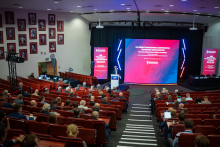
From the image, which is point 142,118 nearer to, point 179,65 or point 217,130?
point 217,130

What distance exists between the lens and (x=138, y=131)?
6.71 metres

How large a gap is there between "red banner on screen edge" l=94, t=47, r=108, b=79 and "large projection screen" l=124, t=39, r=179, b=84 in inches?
69.4

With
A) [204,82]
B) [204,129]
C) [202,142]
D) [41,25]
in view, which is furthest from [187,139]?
[41,25]

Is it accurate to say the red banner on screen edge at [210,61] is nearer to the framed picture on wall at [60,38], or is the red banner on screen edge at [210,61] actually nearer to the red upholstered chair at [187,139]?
the framed picture on wall at [60,38]

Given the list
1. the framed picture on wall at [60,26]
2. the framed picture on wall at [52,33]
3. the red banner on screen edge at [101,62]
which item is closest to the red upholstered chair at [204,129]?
the red banner on screen edge at [101,62]

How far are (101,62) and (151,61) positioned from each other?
4221 mm

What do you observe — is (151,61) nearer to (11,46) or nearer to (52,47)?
(52,47)

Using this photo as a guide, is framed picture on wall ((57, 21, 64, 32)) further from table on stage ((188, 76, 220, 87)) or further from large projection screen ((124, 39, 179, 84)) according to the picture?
table on stage ((188, 76, 220, 87))

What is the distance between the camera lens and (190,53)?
720 inches

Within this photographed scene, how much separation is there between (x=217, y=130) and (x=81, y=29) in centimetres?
1491

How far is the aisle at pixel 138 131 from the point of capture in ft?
18.5

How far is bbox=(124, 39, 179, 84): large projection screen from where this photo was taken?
16438mm

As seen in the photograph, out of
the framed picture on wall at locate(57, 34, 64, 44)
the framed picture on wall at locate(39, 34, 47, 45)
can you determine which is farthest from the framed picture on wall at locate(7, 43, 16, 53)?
the framed picture on wall at locate(57, 34, 64, 44)

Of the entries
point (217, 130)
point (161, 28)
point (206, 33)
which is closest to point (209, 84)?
point (206, 33)
